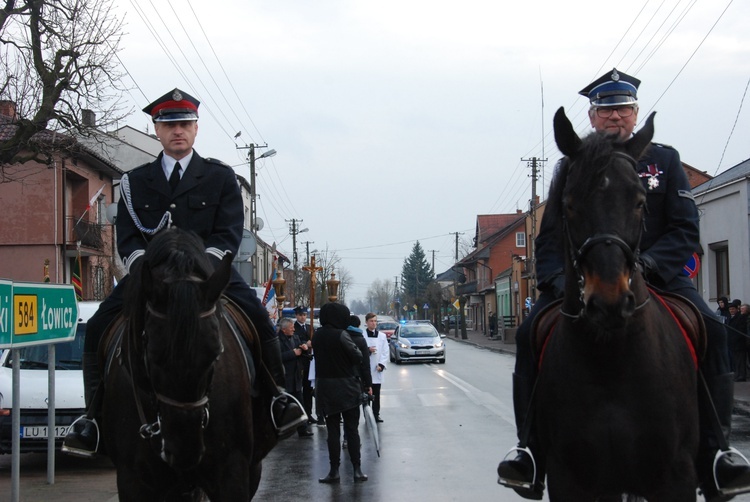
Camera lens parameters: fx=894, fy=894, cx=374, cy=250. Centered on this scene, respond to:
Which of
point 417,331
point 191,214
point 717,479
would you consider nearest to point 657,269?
point 717,479

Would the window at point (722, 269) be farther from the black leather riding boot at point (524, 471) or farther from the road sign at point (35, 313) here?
the black leather riding boot at point (524, 471)

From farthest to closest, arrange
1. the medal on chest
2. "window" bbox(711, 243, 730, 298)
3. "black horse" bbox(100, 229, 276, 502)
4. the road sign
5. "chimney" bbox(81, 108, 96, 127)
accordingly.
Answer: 1. "window" bbox(711, 243, 730, 298)
2. "chimney" bbox(81, 108, 96, 127)
3. the road sign
4. the medal on chest
5. "black horse" bbox(100, 229, 276, 502)

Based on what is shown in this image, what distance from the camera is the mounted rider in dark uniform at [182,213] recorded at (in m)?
5.65

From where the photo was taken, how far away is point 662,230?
5.25 metres

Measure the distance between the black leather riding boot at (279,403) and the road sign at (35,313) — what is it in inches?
135

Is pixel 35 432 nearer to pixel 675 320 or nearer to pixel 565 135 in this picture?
pixel 675 320

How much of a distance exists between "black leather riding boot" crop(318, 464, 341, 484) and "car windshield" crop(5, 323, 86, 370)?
14.3 ft

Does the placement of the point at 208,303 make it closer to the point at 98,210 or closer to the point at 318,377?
the point at 318,377

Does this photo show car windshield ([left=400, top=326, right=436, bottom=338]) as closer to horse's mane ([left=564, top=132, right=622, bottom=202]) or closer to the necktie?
the necktie

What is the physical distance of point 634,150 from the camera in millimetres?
4422

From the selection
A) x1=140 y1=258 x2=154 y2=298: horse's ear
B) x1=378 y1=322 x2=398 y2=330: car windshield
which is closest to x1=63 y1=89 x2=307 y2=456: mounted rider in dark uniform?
x1=140 y1=258 x2=154 y2=298: horse's ear

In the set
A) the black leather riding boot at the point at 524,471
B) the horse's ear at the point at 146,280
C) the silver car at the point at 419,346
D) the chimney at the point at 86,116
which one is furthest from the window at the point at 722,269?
the horse's ear at the point at 146,280

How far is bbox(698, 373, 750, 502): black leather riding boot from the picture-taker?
468cm

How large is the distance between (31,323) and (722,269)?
2672cm
